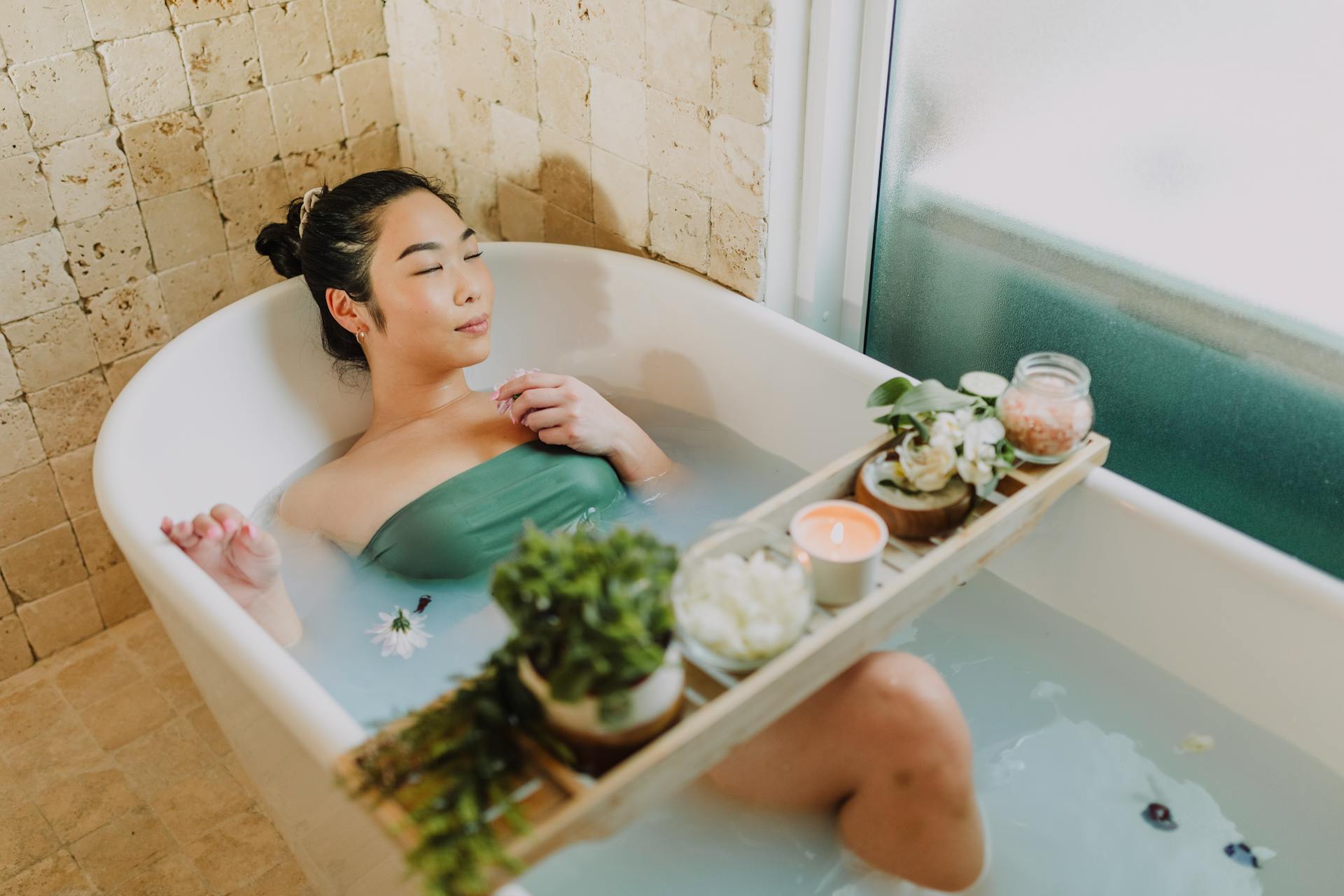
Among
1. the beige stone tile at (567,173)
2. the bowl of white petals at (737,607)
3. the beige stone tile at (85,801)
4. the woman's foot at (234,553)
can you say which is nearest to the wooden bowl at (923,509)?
the bowl of white petals at (737,607)

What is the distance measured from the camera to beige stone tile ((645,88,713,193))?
1917mm

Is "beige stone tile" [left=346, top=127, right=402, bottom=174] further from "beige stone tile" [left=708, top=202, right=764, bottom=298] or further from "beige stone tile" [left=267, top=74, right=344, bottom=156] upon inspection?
"beige stone tile" [left=708, top=202, right=764, bottom=298]

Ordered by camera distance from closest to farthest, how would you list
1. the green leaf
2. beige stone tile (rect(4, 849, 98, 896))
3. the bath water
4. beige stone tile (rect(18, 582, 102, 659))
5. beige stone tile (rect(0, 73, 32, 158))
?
the bath water
the green leaf
beige stone tile (rect(4, 849, 98, 896))
beige stone tile (rect(0, 73, 32, 158))
beige stone tile (rect(18, 582, 102, 659))

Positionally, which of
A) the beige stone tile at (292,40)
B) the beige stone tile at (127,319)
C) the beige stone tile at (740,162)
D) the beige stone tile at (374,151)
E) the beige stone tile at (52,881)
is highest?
the beige stone tile at (292,40)

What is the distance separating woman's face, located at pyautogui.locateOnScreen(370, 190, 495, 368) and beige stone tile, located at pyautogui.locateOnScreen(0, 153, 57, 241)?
62 cm

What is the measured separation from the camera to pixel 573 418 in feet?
Answer: 6.06

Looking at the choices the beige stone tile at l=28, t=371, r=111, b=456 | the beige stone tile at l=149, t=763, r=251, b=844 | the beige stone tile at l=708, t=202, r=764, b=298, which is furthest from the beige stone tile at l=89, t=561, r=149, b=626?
the beige stone tile at l=708, t=202, r=764, b=298

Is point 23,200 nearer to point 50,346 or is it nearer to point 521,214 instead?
point 50,346

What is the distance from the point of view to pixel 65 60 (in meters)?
1.94

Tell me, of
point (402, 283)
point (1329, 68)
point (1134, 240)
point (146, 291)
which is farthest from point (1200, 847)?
point (146, 291)

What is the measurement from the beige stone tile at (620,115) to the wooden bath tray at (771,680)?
0.81 meters

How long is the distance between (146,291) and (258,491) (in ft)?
1.68

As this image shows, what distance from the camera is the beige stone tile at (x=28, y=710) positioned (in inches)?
82.1

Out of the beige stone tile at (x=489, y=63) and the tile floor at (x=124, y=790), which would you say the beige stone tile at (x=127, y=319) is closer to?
the tile floor at (x=124, y=790)
